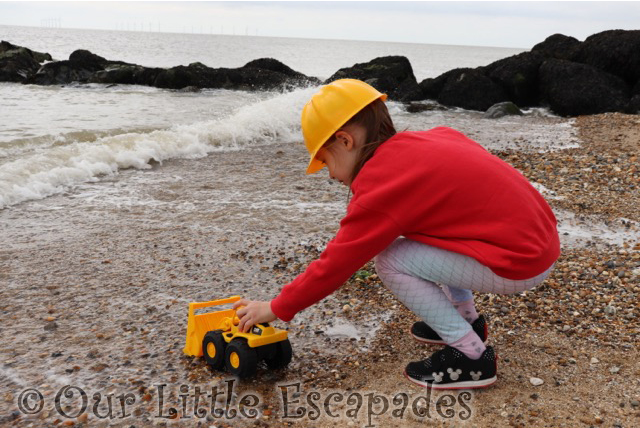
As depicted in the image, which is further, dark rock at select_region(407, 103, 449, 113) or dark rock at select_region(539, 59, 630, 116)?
dark rock at select_region(407, 103, 449, 113)

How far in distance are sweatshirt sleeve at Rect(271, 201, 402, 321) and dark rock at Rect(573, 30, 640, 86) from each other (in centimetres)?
1716

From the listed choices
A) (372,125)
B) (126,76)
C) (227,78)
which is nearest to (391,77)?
(227,78)

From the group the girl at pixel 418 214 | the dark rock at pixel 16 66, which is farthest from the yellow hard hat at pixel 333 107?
the dark rock at pixel 16 66

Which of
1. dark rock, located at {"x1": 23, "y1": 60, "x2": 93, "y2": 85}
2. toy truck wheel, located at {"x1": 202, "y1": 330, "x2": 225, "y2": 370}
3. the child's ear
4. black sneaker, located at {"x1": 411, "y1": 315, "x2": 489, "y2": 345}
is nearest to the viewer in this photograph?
the child's ear

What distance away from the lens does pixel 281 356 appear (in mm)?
2740

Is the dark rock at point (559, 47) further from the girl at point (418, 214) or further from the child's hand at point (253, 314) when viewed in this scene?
the child's hand at point (253, 314)

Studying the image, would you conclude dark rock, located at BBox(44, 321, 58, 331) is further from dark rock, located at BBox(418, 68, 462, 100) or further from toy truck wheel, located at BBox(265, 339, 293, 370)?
dark rock, located at BBox(418, 68, 462, 100)

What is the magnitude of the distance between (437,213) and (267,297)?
5.61 feet

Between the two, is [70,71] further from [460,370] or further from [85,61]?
[460,370]

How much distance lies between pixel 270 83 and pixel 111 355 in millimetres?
22368

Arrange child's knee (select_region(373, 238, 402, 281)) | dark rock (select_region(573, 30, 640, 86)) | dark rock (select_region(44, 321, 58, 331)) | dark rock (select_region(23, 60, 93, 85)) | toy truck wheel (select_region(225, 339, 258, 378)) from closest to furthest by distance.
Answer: child's knee (select_region(373, 238, 402, 281)), toy truck wheel (select_region(225, 339, 258, 378)), dark rock (select_region(44, 321, 58, 331)), dark rock (select_region(573, 30, 640, 86)), dark rock (select_region(23, 60, 93, 85))

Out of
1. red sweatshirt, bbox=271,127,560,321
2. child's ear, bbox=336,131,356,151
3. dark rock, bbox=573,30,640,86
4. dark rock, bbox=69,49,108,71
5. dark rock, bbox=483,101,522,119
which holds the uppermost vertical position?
dark rock, bbox=573,30,640,86

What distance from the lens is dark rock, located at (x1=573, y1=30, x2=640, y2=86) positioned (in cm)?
1695

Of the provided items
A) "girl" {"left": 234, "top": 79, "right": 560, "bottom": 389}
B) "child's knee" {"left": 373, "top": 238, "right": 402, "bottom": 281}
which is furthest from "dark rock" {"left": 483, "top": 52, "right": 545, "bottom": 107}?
"child's knee" {"left": 373, "top": 238, "right": 402, "bottom": 281}
